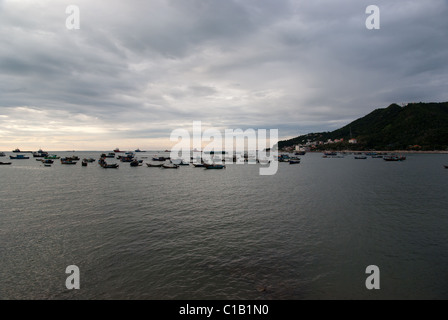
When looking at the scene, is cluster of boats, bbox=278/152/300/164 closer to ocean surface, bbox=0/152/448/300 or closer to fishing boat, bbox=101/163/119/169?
ocean surface, bbox=0/152/448/300

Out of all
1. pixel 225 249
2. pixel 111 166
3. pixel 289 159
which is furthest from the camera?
pixel 289 159

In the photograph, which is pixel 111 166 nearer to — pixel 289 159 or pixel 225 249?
pixel 225 249

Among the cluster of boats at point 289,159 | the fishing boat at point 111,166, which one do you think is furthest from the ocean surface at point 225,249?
the cluster of boats at point 289,159

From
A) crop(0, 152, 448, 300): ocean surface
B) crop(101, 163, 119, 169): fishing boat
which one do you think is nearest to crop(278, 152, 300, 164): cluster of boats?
crop(0, 152, 448, 300): ocean surface

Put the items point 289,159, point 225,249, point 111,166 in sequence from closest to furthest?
point 225,249, point 111,166, point 289,159

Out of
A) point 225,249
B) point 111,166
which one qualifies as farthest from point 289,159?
point 225,249

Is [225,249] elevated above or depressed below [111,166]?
below

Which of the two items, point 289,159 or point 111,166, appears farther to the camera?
point 289,159

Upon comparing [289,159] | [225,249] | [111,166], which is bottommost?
[225,249]

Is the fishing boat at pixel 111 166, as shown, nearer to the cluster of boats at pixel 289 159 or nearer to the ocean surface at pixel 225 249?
the ocean surface at pixel 225 249
